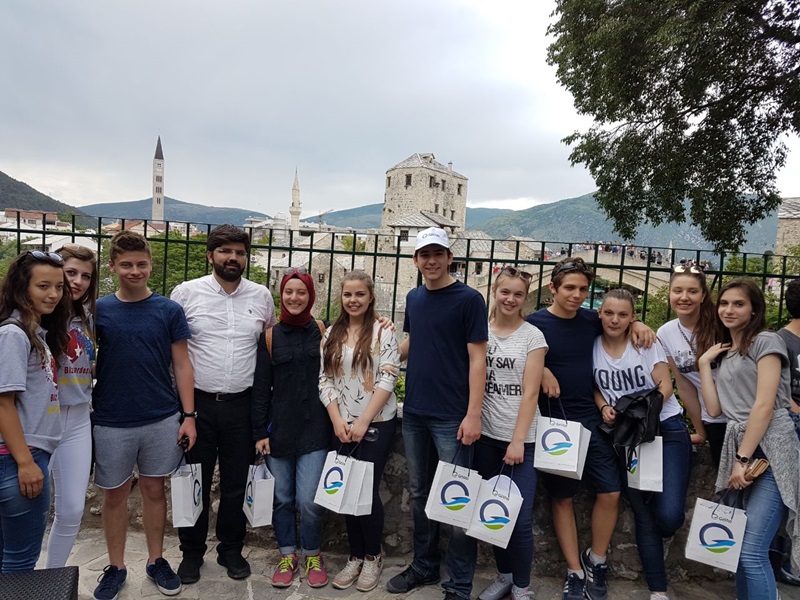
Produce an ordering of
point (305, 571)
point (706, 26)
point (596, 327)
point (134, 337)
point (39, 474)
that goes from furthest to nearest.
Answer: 1. point (706, 26)
2. point (305, 571)
3. point (596, 327)
4. point (134, 337)
5. point (39, 474)

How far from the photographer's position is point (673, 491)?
111 inches

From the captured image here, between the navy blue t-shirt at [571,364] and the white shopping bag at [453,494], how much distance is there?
58 centimetres

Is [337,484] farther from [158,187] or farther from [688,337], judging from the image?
[158,187]

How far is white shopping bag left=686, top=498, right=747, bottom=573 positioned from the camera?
8.46 ft

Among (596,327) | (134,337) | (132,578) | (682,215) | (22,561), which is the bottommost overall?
(132,578)

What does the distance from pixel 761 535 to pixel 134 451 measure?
10.7ft

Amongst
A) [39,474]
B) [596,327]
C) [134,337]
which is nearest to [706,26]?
[596,327]

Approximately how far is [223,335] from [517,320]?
1688 millimetres

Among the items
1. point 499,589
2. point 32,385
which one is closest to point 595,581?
point 499,589

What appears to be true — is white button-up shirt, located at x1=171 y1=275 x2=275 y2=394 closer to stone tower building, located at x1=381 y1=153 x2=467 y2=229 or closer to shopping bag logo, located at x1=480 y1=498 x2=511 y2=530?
shopping bag logo, located at x1=480 y1=498 x2=511 y2=530

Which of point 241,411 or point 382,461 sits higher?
point 241,411

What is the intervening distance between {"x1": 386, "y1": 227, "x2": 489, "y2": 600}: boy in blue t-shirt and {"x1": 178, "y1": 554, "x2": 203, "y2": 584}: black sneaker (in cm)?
118

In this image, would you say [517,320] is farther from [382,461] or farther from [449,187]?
[449,187]

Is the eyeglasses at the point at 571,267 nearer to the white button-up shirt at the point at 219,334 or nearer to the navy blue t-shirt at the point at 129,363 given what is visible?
the white button-up shirt at the point at 219,334
